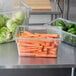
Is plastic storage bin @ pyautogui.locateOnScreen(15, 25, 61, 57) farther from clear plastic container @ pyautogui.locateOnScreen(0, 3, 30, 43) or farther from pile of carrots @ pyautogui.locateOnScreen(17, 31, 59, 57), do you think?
clear plastic container @ pyautogui.locateOnScreen(0, 3, 30, 43)

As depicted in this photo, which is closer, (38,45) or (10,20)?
(38,45)

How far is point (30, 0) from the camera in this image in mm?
3449

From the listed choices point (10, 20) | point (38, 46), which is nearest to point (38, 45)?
point (38, 46)

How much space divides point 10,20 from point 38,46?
34 centimetres

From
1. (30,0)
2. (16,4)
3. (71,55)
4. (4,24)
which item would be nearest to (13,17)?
(4,24)

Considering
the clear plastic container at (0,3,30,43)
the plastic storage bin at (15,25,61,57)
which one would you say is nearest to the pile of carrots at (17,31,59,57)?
the plastic storage bin at (15,25,61,57)

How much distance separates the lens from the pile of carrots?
123 cm

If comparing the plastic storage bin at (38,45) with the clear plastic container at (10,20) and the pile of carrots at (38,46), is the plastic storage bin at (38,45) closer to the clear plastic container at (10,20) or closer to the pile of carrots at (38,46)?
the pile of carrots at (38,46)

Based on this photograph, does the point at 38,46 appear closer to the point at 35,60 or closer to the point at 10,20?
the point at 35,60

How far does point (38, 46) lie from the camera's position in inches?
48.3

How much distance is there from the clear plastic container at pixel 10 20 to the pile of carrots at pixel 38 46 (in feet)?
0.63

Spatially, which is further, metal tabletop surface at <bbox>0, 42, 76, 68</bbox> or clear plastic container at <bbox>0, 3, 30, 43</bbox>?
clear plastic container at <bbox>0, 3, 30, 43</bbox>

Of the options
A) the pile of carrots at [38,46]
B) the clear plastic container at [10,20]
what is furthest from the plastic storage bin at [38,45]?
the clear plastic container at [10,20]

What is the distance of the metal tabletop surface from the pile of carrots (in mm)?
31
